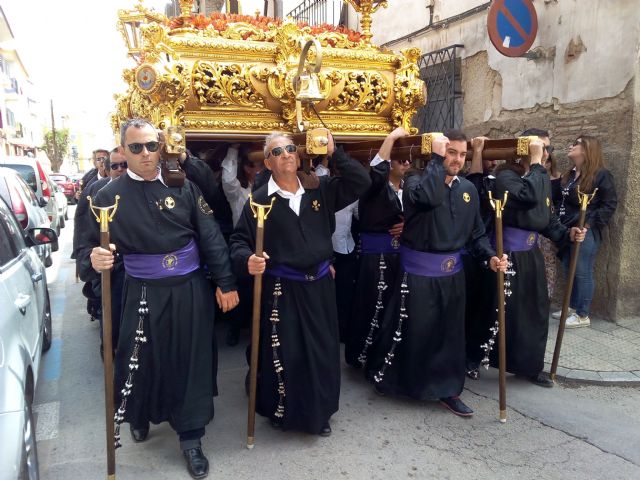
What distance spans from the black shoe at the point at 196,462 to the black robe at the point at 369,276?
1.51 m

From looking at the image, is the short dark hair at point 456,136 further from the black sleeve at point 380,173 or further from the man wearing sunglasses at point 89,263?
the man wearing sunglasses at point 89,263

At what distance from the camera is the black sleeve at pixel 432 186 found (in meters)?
3.11

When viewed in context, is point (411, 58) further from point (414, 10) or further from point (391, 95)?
point (414, 10)

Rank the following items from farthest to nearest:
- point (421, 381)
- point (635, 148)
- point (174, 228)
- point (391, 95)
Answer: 1. point (635, 148)
2. point (391, 95)
3. point (421, 381)
4. point (174, 228)

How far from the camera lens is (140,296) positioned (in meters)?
2.81

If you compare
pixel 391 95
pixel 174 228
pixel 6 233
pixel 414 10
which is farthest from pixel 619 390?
pixel 414 10

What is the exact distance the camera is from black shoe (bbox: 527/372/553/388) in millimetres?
3877

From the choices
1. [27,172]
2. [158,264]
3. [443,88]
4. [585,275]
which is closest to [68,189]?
[27,172]

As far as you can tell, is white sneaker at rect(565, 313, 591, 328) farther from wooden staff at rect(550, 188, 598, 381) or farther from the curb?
wooden staff at rect(550, 188, 598, 381)

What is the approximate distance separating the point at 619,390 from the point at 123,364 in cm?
352

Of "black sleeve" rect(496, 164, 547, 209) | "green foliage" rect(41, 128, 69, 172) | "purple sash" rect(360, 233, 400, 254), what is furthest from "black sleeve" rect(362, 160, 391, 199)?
"green foliage" rect(41, 128, 69, 172)

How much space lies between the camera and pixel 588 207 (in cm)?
474

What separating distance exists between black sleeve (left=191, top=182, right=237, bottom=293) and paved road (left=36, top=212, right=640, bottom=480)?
102 cm

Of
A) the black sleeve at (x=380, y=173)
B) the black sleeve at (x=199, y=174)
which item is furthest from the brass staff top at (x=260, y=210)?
the black sleeve at (x=380, y=173)
